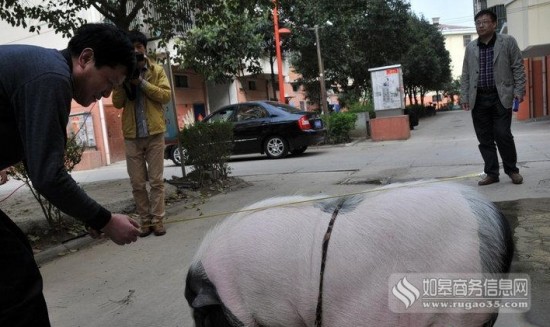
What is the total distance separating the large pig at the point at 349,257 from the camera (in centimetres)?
144

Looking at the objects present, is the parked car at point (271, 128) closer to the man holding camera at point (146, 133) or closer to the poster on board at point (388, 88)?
the poster on board at point (388, 88)

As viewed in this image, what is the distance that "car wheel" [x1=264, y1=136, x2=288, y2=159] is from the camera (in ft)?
38.7

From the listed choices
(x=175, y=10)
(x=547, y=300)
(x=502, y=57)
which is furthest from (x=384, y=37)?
(x=547, y=300)

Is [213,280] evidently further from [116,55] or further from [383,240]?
[116,55]

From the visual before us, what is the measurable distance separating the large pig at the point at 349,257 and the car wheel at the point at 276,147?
10.2m

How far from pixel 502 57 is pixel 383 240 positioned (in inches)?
178

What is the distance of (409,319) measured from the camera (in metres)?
1.45

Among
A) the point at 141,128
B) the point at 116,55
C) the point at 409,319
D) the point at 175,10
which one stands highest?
the point at 175,10

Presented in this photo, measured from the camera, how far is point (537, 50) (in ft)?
53.7

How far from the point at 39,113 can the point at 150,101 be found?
3236mm

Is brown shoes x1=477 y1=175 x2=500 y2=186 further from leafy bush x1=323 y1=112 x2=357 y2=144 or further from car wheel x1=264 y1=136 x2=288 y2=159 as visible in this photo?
leafy bush x1=323 y1=112 x2=357 y2=144

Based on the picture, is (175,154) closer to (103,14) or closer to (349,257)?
(103,14)

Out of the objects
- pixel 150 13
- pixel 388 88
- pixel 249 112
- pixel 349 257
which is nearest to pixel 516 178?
pixel 349 257

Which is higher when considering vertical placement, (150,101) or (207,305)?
(150,101)
